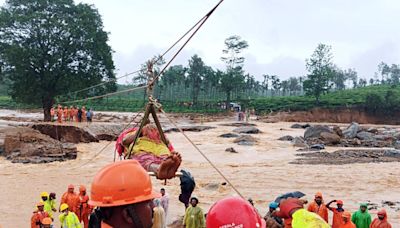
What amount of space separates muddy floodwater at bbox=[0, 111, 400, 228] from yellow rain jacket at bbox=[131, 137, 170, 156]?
18.7 ft

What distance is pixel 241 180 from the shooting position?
→ 18.7 metres

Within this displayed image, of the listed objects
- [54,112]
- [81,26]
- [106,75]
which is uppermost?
[81,26]

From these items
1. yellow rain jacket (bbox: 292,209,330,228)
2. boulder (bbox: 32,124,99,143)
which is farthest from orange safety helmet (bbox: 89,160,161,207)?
boulder (bbox: 32,124,99,143)

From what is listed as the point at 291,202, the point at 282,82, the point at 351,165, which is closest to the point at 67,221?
the point at 291,202

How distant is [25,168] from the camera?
68.2 feet

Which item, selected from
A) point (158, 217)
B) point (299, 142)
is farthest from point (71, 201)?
point (299, 142)

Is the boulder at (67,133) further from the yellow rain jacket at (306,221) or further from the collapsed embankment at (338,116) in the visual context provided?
the collapsed embankment at (338,116)

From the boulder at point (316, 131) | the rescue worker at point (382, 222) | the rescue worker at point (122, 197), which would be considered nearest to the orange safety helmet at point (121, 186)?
the rescue worker at point (122, 197)

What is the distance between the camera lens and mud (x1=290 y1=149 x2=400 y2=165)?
23211mm

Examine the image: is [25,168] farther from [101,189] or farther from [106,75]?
[101,189]

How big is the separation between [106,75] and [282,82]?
60.3 m

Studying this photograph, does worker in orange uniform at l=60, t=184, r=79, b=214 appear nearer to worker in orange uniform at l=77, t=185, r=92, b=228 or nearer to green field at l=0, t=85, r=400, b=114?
worker in orange uniform at l=77, t=185, r=92, b=228

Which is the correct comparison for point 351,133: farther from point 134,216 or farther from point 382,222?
point 134,216

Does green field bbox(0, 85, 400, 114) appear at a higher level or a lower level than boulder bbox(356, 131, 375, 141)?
higher
